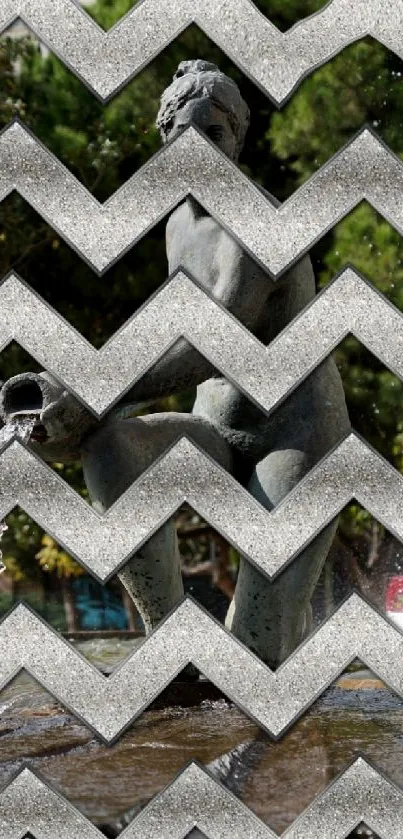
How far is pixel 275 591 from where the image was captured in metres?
2.81

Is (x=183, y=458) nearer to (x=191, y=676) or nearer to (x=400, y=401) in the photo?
(x=191, y=676)

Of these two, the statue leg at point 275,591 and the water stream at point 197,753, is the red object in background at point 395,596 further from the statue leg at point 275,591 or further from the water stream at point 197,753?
the statue leg at point 275,591

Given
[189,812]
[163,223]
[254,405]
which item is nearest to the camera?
[189,812]

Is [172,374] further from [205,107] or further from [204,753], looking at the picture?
[204,753]

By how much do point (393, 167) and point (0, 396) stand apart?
817 millimetres

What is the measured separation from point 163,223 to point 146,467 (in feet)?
16.6

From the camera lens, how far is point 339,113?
773 cm

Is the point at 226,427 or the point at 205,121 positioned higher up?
the point at 205,121

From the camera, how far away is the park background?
25.0 feet

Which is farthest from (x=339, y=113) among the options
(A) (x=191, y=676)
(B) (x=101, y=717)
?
(B) (x=101, y=717)
